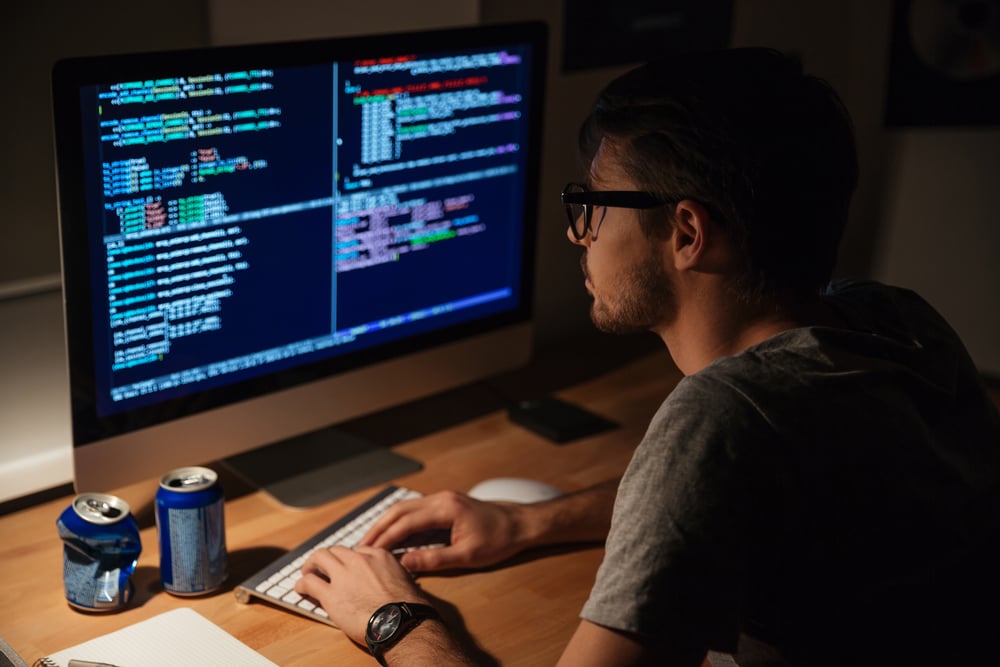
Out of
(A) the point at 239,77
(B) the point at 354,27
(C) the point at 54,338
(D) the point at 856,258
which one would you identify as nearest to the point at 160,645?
(C) the point at 54,338

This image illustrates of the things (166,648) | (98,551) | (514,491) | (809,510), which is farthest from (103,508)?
(809,510)

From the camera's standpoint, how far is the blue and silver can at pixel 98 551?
3.92 feet

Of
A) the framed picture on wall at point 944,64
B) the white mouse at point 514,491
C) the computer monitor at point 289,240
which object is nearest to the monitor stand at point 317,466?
the computer monitor at point 289,240

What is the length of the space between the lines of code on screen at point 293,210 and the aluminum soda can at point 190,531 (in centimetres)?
14

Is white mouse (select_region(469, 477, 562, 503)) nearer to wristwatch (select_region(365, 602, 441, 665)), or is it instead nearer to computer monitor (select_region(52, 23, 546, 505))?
computer monitor (select_region(52, 23, 546, 505))

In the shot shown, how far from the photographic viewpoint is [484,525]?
4.47 feet

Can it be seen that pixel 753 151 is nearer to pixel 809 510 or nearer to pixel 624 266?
pixel 624 266

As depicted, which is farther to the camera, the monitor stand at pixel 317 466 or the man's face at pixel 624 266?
the monitor stand at pixel 317 466

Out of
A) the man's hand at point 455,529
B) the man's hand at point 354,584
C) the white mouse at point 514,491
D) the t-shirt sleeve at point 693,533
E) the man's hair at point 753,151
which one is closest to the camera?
the t-shirt sleeve at point 693,533

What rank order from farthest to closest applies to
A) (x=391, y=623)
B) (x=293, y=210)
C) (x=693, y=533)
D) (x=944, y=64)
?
1. (x=944, y=64)
2. (x=293, y=210)
3. (x=391, y=623)
4. (x=693, y=533)

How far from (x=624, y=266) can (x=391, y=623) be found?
44cm

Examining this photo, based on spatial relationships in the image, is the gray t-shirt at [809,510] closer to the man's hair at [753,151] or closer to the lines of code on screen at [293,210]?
the man's hair at [753,151]

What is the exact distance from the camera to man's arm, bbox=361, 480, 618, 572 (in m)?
1.34

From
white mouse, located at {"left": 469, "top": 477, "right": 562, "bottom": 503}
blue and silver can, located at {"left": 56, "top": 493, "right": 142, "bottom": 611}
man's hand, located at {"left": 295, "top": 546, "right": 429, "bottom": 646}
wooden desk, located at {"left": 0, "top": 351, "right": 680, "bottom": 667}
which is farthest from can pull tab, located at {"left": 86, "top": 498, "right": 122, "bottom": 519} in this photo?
white mouse, located at {"left": 469, "top": 477, "right": 562, "bottom": 503}
